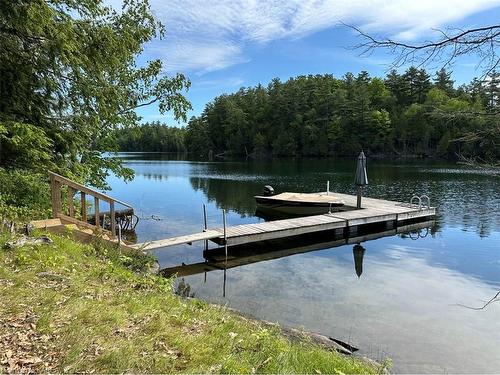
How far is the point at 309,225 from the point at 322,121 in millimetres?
69985

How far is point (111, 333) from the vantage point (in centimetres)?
360

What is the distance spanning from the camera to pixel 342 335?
23.1 ft

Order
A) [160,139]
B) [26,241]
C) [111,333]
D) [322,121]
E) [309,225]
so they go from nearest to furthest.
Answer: [111,333]
[26,241]
[309,225]
[322,121]
[160,139]

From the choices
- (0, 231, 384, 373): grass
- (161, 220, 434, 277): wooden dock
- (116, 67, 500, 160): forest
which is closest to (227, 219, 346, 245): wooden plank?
(161, 220, 434, 277): wooden dock

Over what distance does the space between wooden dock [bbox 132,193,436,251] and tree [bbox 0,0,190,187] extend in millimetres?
3441

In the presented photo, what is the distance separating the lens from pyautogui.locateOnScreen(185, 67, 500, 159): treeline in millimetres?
70500

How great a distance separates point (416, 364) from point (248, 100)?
9328 centimetres

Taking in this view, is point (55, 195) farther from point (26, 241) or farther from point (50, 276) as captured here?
point (50, 276)

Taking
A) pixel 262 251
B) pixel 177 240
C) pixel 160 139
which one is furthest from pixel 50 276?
pixel 160 139

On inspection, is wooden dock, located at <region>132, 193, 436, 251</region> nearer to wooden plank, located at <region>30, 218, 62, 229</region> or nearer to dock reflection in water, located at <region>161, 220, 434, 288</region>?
dock reflection in water, located at <region>161, 220, 434, 288</region>

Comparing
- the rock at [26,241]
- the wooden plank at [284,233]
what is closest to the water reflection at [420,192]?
the wooden plank at [284,233]

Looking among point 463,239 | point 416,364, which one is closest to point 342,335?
point 416,364

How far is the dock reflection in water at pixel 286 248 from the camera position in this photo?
11.3 meters

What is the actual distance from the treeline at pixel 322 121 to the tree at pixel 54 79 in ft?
189
